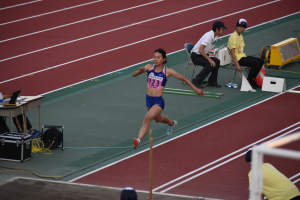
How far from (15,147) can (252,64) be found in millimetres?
6843

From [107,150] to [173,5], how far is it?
46.8ft

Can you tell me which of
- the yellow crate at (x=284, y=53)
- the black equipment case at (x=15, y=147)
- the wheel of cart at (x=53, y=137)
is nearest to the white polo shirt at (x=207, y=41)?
the yellow crate at (x=284, y=53)

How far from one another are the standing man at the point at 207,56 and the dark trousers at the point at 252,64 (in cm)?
64

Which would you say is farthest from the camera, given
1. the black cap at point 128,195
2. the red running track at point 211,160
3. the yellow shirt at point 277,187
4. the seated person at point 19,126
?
the seated person at point 19,126

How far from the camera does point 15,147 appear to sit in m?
10.8

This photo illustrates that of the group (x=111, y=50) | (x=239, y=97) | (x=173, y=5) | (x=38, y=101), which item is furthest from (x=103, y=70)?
(x=173, y=5)

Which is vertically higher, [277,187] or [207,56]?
[207,56]

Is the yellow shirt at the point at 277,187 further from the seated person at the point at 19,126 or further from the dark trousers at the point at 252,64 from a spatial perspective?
the dark trousers at the point at 252,64

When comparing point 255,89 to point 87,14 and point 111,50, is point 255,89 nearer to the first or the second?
point 111,50

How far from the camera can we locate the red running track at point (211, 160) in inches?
388

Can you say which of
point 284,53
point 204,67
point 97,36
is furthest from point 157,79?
point 97,36

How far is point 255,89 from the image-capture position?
15414 millimetres

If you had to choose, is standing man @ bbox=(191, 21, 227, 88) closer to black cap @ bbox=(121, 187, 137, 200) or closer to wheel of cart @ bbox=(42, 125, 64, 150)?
wheel of cart @ bbox=(42, 125, 64, 150)

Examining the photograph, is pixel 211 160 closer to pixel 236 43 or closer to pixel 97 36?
pixel 236 43
